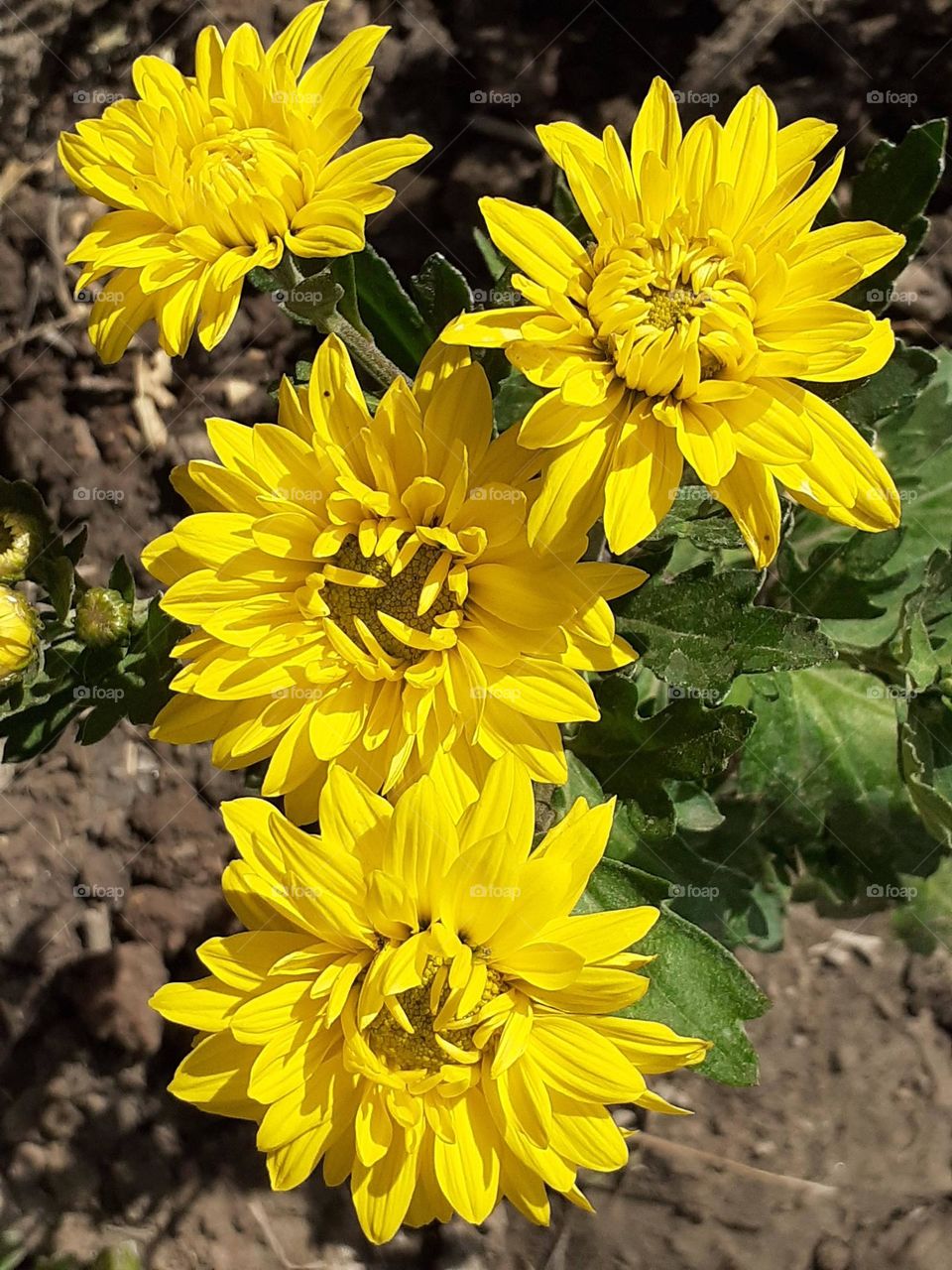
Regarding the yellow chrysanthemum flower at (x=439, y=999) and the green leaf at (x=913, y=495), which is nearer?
the yellow chrysanthemum flower at (x=439, y=999)

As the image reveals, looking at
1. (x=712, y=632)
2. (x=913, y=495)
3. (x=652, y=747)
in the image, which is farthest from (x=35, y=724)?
(x=913, y=495)

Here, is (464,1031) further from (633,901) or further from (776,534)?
(776,534)

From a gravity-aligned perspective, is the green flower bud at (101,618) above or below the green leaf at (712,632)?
above

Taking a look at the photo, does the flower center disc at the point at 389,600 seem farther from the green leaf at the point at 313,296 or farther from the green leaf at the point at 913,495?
the green leaf at the point at 913,495

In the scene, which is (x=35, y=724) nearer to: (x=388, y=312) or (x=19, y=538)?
(x=19, y=538)

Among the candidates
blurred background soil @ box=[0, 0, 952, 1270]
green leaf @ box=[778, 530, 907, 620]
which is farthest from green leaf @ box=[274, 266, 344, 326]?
blurred background soil @ box=[0, 0, 952, 1270]

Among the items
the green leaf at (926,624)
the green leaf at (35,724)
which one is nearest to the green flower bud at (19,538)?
the green leaf at (35,724)
